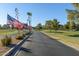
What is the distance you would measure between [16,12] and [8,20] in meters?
15.6

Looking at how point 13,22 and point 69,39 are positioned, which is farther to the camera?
point 69,39

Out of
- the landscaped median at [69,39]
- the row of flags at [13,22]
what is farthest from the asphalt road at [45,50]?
the row of flags at [13,22]

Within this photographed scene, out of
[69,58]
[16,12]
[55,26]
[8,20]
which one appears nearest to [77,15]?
[16,12]

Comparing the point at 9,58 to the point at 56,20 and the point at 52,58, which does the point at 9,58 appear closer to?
the point at 52,58

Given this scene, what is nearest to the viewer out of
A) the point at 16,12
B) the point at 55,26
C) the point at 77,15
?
the point at 16,12

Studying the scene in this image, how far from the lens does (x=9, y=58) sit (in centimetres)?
1205

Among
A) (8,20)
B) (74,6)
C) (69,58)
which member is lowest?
(69,58)

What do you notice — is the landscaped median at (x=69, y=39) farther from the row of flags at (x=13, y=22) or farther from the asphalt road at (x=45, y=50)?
the row of flags at (x=13, y=22)

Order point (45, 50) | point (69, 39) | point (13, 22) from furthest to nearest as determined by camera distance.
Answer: point (69, 39), point (13, 22), point (45, 50)

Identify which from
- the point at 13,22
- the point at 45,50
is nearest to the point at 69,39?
the point at 13,22

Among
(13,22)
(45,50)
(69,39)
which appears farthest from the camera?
(69,39)

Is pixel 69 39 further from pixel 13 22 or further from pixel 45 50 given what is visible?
pixel 45 50

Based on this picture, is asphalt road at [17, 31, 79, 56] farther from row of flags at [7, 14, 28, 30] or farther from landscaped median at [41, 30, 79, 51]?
row of flags at [7, 14, 28, 30]

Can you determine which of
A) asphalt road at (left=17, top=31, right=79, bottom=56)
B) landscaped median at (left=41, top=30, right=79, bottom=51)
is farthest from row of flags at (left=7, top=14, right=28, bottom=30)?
landscaped median at (left=41, top=30, right=79, bottom=51)
